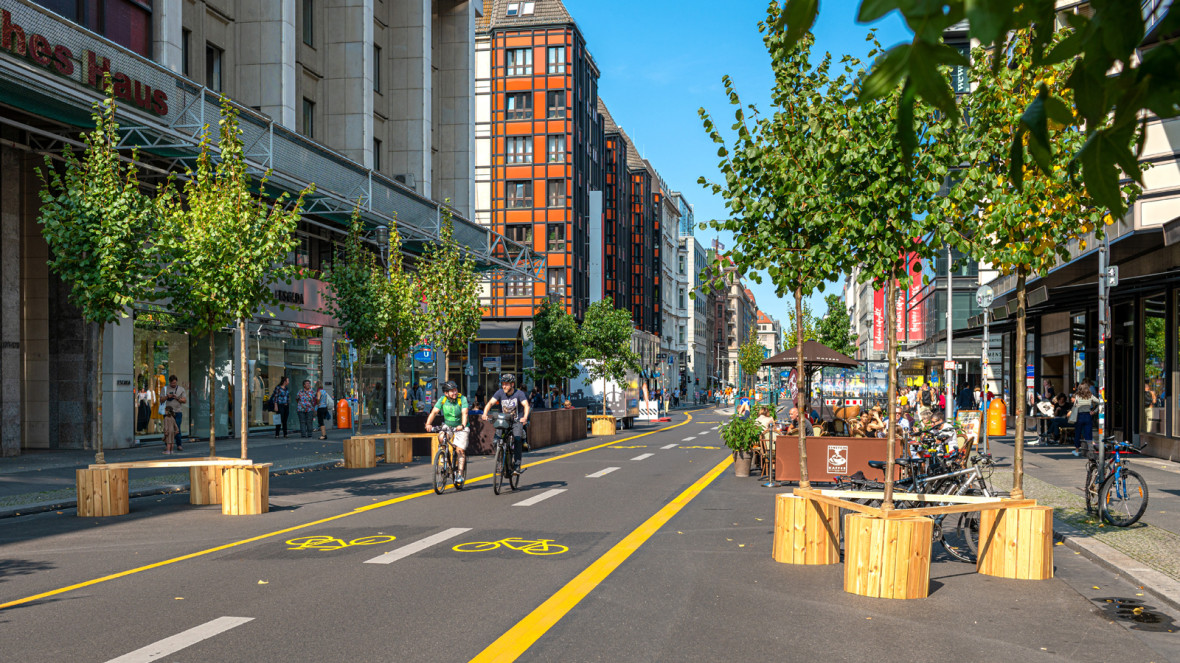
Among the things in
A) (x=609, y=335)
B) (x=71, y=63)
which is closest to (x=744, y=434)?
→ (x=71, y=63)

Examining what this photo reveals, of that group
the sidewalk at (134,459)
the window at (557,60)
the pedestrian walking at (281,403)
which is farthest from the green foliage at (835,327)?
the sidewalk at (134,459)

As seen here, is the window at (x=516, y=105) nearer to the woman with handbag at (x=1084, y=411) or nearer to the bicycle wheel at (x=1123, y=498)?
the woman with handbag at (x=1084, y=411)

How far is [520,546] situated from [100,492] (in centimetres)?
641

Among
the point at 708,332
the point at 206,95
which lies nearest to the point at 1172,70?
the point at 206,95

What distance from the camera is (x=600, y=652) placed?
6.10m

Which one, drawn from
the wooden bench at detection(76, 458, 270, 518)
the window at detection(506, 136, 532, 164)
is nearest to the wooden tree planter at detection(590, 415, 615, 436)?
the wooden bench at detection(76, 458, 270, 518)

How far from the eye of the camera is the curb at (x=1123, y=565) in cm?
815

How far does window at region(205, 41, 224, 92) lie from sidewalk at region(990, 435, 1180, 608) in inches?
958

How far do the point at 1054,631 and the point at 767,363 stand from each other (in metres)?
17.3

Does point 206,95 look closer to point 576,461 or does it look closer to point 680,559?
point 576,461

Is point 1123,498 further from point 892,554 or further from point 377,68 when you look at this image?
point 377,68

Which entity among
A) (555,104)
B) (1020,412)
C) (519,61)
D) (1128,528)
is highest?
(519,61)

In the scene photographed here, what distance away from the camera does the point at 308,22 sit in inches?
1414

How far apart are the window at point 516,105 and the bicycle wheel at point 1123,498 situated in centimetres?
6169
